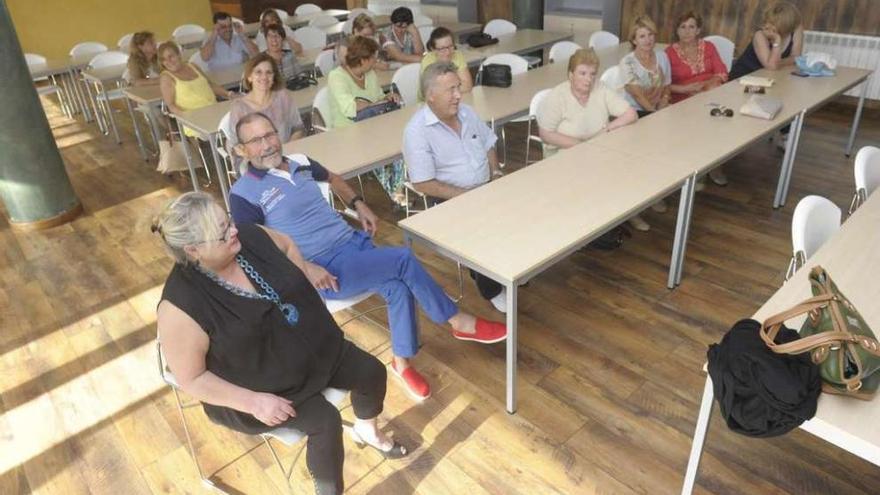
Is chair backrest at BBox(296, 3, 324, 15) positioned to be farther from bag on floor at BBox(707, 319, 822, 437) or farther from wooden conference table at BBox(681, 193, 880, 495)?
bag on floor at BBox(707, 319, 822, 437)

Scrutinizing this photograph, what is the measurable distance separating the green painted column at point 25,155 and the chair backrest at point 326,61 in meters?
2.17

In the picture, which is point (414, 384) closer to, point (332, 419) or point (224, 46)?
point (332, 419)

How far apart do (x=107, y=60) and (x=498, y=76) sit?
4344 mm

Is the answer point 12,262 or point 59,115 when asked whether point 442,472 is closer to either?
point 12,262

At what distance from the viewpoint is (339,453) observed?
1.99 metres

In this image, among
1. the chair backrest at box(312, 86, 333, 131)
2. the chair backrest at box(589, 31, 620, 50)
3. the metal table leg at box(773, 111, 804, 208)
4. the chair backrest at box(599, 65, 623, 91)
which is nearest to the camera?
the metal table leg at box(773, 111, 804, 208)

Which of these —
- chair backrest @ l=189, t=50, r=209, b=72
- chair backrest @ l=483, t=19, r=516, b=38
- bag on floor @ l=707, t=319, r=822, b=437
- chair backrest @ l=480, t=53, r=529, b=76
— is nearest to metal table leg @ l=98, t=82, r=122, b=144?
chair backrest @ l=189, t=50, r=209, b=72

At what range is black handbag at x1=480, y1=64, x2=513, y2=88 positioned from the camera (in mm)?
4477

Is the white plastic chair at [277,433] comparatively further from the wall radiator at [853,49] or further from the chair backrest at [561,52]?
the wall radiator at [853,49]

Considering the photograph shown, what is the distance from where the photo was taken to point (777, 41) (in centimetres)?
457

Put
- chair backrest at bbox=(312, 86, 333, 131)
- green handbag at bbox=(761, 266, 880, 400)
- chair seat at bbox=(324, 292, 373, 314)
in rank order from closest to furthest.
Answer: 1. green handbag at bbox=(761, 266, 880, 400)
2. chair seat at bbox=(324, 292, 373, 314)
3. chair backrest at bbox=(312, 86, 333, 131)

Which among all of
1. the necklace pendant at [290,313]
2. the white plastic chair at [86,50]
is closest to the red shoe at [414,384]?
the necklace pendant at [290,313]

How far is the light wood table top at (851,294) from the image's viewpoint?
148 centimetres

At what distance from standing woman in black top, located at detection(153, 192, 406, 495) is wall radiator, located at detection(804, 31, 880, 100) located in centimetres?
571
